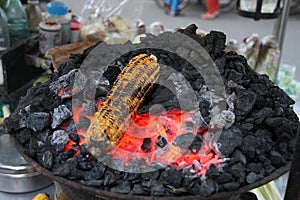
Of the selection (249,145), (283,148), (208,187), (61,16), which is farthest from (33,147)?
(61,16)

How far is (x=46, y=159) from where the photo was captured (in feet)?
3.48

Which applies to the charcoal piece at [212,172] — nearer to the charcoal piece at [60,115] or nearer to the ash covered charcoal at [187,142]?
the ash covered charcoal at [187,142]

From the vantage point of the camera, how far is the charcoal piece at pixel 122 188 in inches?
38.2

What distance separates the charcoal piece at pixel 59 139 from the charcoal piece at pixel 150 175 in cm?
25

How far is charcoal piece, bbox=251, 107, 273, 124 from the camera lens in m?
1.15

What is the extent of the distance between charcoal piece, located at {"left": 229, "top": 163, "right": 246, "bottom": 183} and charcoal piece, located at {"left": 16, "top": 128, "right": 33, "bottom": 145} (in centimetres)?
58

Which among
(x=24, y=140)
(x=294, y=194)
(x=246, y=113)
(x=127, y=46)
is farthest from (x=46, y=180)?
(x=294, y=194)

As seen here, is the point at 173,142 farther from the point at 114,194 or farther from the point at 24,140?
the point at 24,140

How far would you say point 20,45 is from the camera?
2123mm

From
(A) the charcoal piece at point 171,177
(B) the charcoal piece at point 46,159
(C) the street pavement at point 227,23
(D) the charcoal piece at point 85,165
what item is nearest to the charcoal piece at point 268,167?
(A) the charcoal piece at point 171,177

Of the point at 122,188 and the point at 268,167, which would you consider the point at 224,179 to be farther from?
the point at 122,188

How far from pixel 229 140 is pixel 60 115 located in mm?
489

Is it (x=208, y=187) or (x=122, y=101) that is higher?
(x=122, y=101)

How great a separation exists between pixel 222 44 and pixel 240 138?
40 cm
